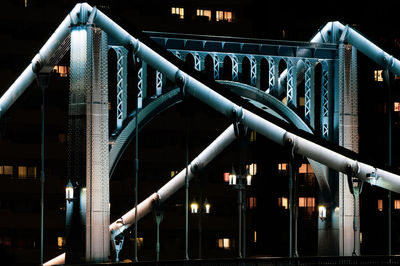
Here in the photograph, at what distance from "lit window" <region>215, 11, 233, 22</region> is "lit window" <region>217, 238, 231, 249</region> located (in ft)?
62.3

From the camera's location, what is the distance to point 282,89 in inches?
2596

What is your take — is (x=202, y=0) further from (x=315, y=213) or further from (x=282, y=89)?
(x=282, y=89)

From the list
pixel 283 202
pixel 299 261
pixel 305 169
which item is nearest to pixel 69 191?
pixel 299 261

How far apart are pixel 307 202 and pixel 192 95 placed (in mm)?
55381

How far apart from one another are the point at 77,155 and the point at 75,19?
6347 mm

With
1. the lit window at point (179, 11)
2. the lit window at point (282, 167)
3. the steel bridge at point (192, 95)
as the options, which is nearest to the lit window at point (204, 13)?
the lit window at point (179, 11)

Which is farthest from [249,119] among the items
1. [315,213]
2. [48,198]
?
[315,213]

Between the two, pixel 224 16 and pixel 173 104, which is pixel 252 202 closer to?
pixel 224 16

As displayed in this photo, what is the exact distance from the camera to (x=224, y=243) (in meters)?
99.9

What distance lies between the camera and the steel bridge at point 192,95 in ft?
178

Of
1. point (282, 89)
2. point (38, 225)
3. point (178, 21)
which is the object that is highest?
point (178, 21)

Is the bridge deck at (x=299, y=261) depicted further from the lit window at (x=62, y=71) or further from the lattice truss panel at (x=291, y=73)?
the lit window at (x=62, y=71)

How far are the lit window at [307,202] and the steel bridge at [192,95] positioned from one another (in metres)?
44.5

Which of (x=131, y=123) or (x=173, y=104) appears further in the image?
(x=173, y=104)
